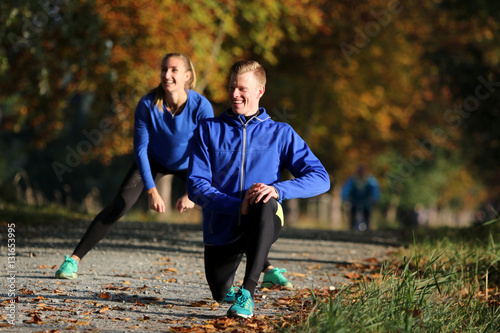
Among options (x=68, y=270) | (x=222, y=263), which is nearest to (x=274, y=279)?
(x=222, y=263)

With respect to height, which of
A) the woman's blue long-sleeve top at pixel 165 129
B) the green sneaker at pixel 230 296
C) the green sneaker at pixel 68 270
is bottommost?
the green sneaker at pixel 230 296

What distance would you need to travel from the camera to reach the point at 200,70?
635 inches

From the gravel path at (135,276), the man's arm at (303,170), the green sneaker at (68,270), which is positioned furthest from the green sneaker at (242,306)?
the green sneaker at (68,270)

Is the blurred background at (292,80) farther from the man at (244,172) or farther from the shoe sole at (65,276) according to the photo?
the shoe sole at (65,276)

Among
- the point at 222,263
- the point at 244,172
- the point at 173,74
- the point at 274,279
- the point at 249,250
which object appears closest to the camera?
the point at 249,250

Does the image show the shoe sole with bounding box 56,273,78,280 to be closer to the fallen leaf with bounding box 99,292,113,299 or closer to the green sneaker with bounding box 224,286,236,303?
the fallen leaf with bounding box 99,292,113,299

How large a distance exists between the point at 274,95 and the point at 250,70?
661 inches

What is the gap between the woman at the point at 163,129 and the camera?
5598mm

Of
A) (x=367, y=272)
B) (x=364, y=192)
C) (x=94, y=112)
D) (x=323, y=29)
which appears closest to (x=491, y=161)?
(x=364, y=192)

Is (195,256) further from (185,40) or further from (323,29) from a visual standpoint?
(323,29)

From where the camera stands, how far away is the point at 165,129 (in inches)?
224

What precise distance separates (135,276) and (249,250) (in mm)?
2128

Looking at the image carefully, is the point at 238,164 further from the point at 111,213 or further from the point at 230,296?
the point at 111,213

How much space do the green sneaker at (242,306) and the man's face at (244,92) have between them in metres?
1.17
